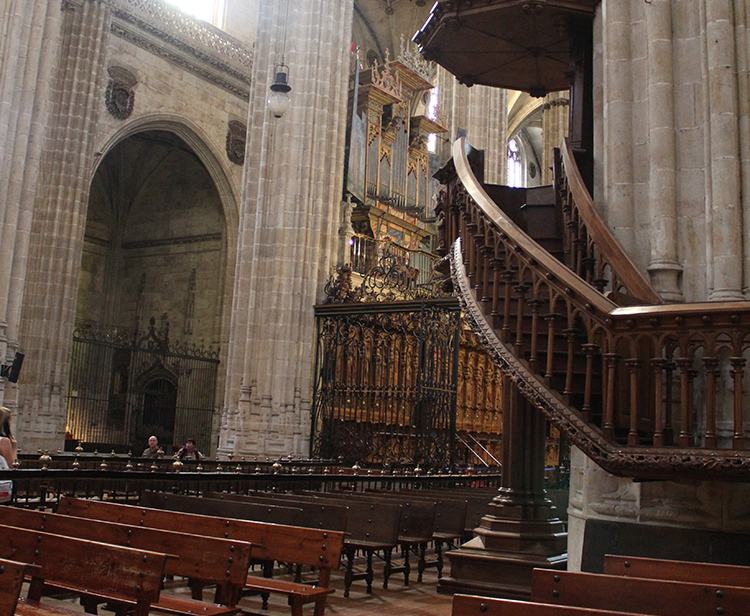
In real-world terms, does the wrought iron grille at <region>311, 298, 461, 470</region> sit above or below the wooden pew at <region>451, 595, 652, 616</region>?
above

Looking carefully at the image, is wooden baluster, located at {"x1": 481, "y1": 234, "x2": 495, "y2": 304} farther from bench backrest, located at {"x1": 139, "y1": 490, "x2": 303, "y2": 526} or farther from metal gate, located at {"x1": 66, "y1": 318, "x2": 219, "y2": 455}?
metal gate, located at {"x1": 66, "y1": 318, "x2": 219, "y2": 455}

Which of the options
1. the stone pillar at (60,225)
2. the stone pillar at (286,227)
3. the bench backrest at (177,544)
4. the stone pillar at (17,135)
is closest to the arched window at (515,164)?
the stone pillar at (60,225)

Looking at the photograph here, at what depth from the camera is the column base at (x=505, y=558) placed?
5.26 meters

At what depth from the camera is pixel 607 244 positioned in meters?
4.86

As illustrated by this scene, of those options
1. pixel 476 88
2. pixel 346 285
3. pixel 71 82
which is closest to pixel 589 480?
pixel 346 285

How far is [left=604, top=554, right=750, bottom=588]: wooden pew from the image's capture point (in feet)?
10.8

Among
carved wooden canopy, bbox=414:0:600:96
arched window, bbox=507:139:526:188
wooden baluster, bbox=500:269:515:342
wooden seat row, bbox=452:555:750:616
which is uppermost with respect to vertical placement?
arched window, bbox=507:139:526:188

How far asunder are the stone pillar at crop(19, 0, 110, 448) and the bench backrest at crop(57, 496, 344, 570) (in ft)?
40.4

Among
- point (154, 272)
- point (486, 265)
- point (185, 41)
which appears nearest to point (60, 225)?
point (185, 41)

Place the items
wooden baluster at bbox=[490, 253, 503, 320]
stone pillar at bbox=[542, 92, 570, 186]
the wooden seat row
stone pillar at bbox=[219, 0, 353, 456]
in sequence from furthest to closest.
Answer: stone pillar at bbox=[542, 92, 570, 186], stone pillar at bbox=[219, 0, 353, 456], wooden baluster at bbox=[490, 253, 503, 320], the wooden seat row

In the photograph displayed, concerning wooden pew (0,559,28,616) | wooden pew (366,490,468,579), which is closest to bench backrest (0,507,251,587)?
wooden pew (0,559,28,616)

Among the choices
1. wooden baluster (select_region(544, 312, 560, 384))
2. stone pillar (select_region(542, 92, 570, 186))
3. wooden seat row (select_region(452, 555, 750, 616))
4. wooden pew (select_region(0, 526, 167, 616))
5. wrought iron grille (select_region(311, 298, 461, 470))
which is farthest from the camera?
stone pillar (select_region(542, 92, 570, 186))

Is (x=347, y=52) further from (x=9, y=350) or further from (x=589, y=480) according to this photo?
(x=589, y=480)

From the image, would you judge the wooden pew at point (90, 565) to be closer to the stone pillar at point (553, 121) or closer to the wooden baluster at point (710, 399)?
the wooden baluster at point (710, 399)
